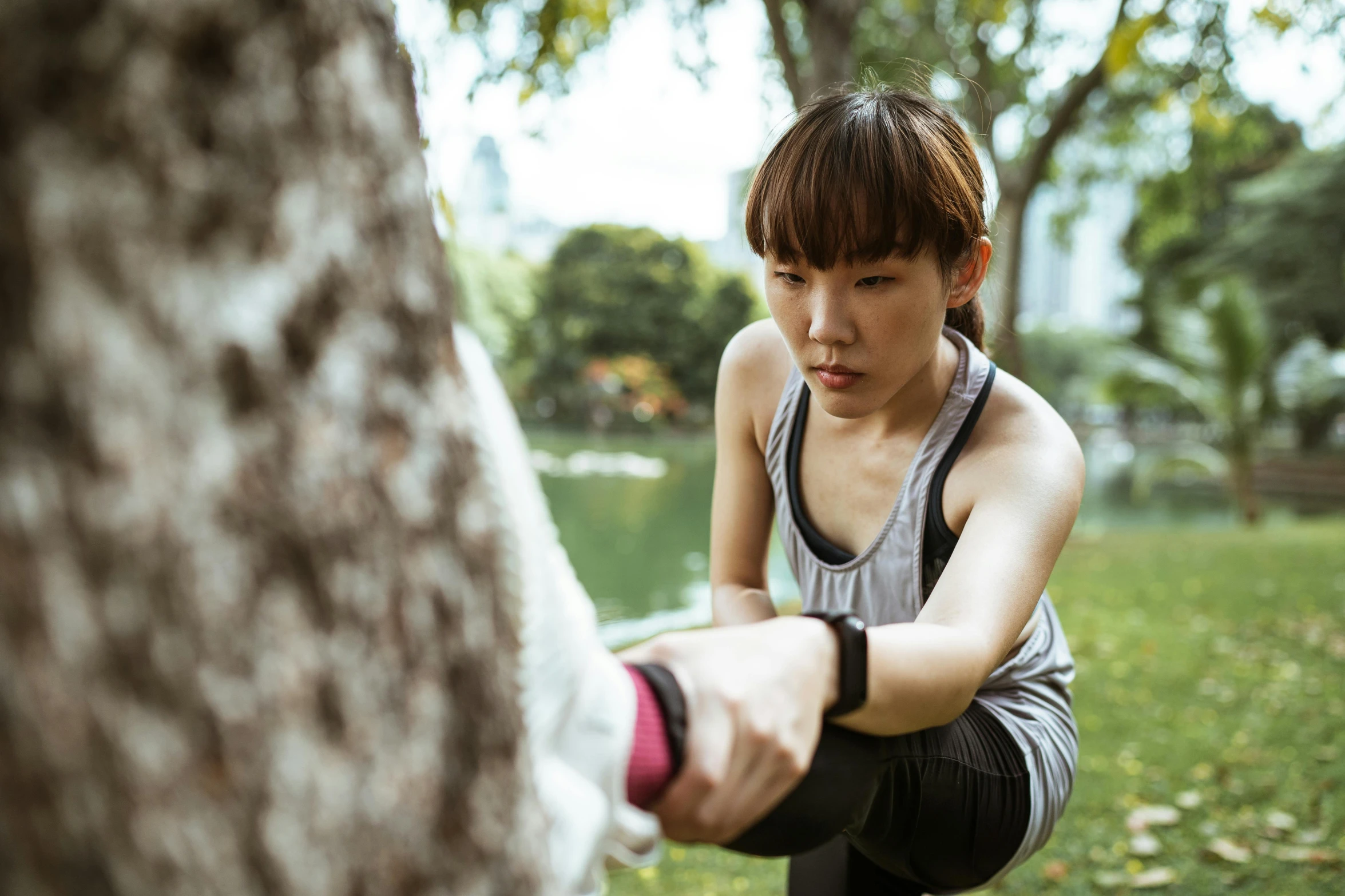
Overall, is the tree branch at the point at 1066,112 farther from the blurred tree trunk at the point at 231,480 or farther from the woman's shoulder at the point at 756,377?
the blurred tree trunk at the point at 231,480

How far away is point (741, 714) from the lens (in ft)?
2.92

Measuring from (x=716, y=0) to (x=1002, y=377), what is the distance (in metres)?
6.48

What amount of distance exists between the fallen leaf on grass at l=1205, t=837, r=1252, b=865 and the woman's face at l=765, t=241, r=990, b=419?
7.68ft

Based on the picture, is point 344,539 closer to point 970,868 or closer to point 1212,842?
point 970,868

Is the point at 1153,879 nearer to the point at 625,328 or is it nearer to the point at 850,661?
the point at 850,661

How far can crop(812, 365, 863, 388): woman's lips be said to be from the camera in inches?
53.1

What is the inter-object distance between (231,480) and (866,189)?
943 millimetres

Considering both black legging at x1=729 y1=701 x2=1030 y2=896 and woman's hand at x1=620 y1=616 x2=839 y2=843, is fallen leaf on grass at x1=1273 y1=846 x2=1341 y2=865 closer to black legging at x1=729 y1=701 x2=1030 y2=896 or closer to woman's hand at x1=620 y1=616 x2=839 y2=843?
black legging at x1=729 y1=701 x2=1030 y2=896

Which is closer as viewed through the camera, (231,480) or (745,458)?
(231,480)

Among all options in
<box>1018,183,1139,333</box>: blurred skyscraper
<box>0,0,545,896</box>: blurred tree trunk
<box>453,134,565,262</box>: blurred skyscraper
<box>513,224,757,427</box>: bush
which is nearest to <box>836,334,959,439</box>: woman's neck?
<box>0,0,545,896</box>: blurred tree trunk

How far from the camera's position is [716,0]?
726 centimetres

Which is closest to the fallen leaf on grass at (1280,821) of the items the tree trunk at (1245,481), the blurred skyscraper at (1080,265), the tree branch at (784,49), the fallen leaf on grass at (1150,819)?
the fallen leaf on grass at (1150,819)

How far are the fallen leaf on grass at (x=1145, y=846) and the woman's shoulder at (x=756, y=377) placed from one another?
209 cm

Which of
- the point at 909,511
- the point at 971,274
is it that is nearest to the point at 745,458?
the point at 909,511
